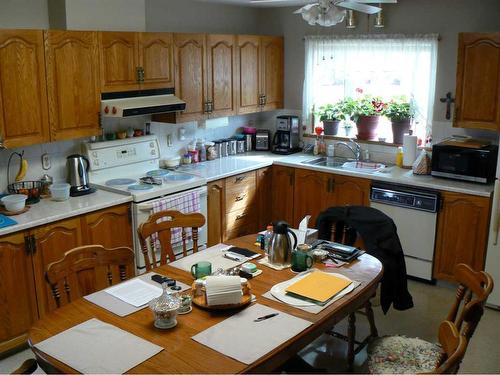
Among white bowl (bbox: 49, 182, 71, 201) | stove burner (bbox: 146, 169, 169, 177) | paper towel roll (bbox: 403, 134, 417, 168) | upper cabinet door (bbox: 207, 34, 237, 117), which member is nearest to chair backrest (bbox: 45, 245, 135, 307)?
white bowl (bbox: 49, 182, 71, 201)

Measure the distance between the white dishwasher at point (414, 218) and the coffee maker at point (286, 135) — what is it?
1297mm

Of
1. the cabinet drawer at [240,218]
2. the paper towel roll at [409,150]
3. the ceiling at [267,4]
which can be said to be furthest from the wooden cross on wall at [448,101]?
the cabinet drawer at [240,218]

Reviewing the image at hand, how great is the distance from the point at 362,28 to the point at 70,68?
2862 millimetres

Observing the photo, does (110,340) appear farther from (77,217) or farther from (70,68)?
(70,68)

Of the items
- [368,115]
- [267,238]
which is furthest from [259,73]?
[267,238]

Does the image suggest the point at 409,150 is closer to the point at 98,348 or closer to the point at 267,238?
the point at 267,238

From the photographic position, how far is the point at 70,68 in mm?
3881

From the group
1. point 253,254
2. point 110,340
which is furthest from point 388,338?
point 110,340

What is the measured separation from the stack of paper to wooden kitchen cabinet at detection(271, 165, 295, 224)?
2.95m

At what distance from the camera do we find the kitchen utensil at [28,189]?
3884 millimetres

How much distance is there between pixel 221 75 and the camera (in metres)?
5.06

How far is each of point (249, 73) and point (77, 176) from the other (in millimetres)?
2096

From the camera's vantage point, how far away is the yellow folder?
102 inches

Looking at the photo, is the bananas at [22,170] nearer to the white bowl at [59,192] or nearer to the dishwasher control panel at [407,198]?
the white bowl at [59,192]
